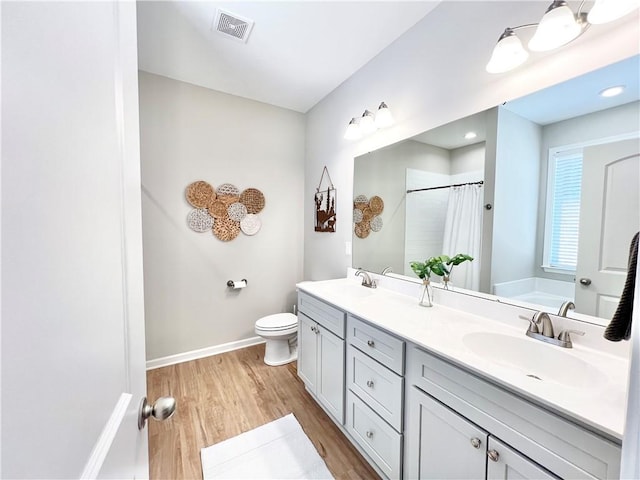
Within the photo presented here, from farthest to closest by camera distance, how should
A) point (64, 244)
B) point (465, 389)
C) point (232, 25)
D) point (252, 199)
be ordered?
point (252, 199), point (232, 25), point (465, 389), point (64, 244)

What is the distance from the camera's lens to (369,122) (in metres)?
1.91

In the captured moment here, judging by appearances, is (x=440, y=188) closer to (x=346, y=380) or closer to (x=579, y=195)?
(x=579, y=195)

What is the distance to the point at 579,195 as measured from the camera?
1.07 meters

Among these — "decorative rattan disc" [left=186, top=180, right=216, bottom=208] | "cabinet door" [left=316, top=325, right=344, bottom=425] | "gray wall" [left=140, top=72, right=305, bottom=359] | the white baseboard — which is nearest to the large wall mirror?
"cabinet door" [left=316, top=325, right=344, bottom=425]

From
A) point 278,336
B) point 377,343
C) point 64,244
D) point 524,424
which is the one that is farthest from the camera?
point 278,336

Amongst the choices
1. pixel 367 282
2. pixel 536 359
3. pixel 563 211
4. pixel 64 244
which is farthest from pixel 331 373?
pixel 64 244

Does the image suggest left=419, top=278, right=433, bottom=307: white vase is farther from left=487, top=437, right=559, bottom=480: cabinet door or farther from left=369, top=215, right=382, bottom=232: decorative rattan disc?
left=487, top=437, right=559, bottom=480: cabinet door

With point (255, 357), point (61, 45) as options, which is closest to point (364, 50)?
point (61, 45)

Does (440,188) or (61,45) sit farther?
(440,188)

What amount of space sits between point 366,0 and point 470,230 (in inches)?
58.8

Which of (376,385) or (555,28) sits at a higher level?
(555,28)

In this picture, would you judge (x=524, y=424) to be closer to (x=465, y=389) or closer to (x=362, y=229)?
(x=465, y=389)

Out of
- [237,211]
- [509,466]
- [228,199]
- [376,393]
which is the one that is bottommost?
[376,393]

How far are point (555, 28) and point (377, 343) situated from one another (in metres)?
1.51
